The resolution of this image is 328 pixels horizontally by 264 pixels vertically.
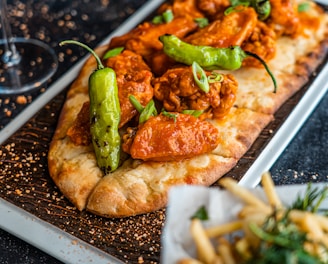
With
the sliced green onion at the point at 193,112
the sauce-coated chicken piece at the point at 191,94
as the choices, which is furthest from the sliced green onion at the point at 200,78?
the sliced green onion at the point at 193,112

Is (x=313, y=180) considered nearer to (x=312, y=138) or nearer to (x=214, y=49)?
(x=312, y=138)

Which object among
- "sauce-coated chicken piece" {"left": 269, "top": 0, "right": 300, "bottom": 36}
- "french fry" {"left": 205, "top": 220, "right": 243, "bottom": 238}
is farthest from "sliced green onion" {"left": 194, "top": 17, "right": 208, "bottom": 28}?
"french fry" {"left": 205, "top": 220, "right": 243, "bottom": 238}

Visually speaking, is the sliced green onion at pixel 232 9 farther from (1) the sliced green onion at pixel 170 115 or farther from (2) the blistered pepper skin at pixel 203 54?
(1) the sliced green onion at pixel 170 115

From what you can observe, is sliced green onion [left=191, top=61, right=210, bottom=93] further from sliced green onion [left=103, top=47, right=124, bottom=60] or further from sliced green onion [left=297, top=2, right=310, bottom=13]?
sliced green onion [left=297, top=2, right=310, bottom=13]

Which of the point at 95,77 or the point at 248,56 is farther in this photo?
the point at 248,56

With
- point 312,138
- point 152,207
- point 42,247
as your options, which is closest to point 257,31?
point 312,138

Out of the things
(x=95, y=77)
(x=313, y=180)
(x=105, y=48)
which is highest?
(x=95, y=77)

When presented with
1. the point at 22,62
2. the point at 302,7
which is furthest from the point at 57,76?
the point at 302,7
